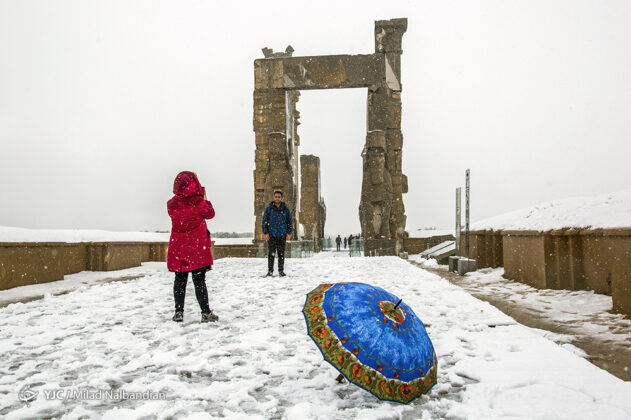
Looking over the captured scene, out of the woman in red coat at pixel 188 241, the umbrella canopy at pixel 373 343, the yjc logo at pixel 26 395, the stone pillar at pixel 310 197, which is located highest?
the stone pillar at pixel 310 197

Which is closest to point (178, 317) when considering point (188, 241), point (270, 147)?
point (188, 241)

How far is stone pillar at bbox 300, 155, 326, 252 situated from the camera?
26.8m

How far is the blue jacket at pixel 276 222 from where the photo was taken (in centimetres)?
845

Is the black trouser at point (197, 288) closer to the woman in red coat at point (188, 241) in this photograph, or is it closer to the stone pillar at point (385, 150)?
the woman in red coat at point (188, 241)

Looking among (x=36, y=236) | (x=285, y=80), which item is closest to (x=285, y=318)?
(x=36, y=236)

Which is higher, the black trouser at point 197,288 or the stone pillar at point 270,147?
the stone pillar at point 270,147

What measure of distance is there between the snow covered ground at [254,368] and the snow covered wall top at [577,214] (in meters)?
2.58

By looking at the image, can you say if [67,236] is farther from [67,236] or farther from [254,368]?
[254,368]

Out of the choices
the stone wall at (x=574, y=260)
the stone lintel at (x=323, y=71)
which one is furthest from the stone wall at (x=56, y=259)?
the stone wall at (x=574, y=260)

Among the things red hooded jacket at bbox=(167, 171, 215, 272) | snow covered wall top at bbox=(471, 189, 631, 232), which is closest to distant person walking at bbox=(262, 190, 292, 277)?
red hooded jacket at bbox=(167, 171, 215, 272)

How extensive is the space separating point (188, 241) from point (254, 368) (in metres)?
1.97

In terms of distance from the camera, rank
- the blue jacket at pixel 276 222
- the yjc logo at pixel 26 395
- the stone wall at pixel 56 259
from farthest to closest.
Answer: the blue jacket at pixel 276 222
the stone wall at pixel 56 259
the yjc logo at pixel 26 395

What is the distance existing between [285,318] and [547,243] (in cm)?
532

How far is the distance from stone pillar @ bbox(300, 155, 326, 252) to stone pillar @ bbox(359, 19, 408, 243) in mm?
10987
